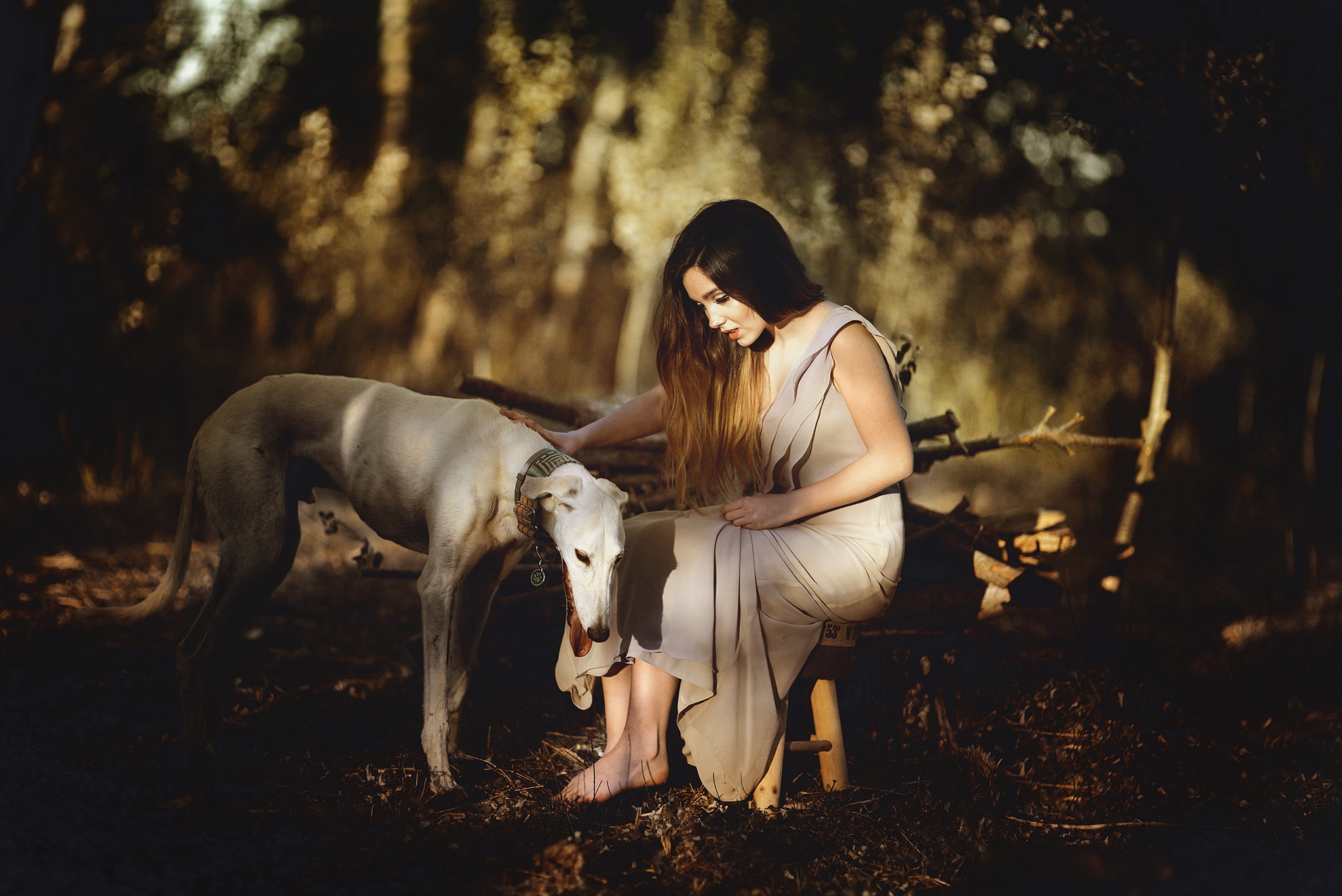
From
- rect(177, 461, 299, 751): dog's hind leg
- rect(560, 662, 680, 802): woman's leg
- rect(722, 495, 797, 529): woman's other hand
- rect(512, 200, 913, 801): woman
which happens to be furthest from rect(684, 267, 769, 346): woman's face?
rect(177, 461, 299, 751): dog's hind leg

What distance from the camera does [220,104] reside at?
6.21m

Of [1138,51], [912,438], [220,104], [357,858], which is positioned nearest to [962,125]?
[1138,51]

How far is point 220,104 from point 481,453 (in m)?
5.02

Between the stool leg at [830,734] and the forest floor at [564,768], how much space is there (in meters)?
0.10

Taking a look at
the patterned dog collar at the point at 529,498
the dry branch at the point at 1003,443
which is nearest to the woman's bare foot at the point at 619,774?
the patterned dog collar at the point at 529,498

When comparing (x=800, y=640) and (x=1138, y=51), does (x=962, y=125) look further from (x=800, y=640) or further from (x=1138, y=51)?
(x=800, y=640)

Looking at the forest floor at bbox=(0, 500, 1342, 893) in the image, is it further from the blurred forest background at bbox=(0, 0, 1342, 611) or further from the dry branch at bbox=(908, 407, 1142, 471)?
the blurred forest background at bbox=(0, 0, 1342, 611)

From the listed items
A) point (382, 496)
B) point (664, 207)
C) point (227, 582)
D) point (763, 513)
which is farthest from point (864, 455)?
point (664, 207)

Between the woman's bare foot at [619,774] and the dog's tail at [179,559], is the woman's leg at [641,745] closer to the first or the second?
the woman's bare foot at [619,774]

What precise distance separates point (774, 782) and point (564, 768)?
0.84 meters

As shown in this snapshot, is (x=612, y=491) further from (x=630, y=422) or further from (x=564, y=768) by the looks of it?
(x=564, y=768)

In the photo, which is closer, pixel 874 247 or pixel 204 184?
pixel 204 184

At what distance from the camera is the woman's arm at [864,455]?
282 cm

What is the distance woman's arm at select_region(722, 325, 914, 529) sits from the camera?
9.25ft
